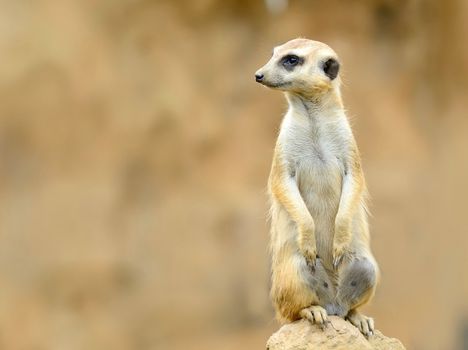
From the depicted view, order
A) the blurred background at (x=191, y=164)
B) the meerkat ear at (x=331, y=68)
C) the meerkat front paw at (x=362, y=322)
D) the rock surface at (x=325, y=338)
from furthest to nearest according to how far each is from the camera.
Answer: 1. the blurred background at (x=191, y=164)
2. the meerkat ear at (x=331, y=68)
3. the meerkat front paw at (x=362, y=322)
4. the rock surface at (x=325, y=338)

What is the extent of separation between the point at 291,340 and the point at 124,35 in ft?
14.4

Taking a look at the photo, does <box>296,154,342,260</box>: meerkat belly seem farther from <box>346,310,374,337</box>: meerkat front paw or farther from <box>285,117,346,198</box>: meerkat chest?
<box>346,310,374,337</box>: meerkat front paw

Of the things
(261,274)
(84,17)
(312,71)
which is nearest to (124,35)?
(84,17)

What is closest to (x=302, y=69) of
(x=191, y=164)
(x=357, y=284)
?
(x=357, y=284)

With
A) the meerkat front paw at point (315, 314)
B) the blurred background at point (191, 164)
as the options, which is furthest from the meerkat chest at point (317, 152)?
the blurred background at point (191, 164)

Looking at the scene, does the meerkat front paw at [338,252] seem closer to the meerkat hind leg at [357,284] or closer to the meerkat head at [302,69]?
the meerkat hind leg at [357,284]

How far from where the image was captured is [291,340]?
443 cm

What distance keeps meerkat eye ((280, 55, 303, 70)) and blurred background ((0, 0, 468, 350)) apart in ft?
12.3

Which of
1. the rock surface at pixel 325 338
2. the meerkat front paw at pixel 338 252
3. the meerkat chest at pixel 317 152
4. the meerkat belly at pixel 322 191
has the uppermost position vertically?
the meerkat chest at pixel 317 152

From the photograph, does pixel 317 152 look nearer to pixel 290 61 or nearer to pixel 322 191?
pixel 322 191

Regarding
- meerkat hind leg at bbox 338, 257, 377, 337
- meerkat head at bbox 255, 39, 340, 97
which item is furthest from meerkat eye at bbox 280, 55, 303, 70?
meerkat hind leg at bbox 338, 257, 377, 337

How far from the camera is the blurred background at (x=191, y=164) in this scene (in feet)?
27.4

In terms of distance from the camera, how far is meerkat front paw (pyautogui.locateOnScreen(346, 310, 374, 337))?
4.56 meters

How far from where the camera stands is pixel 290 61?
4609 millimetres
